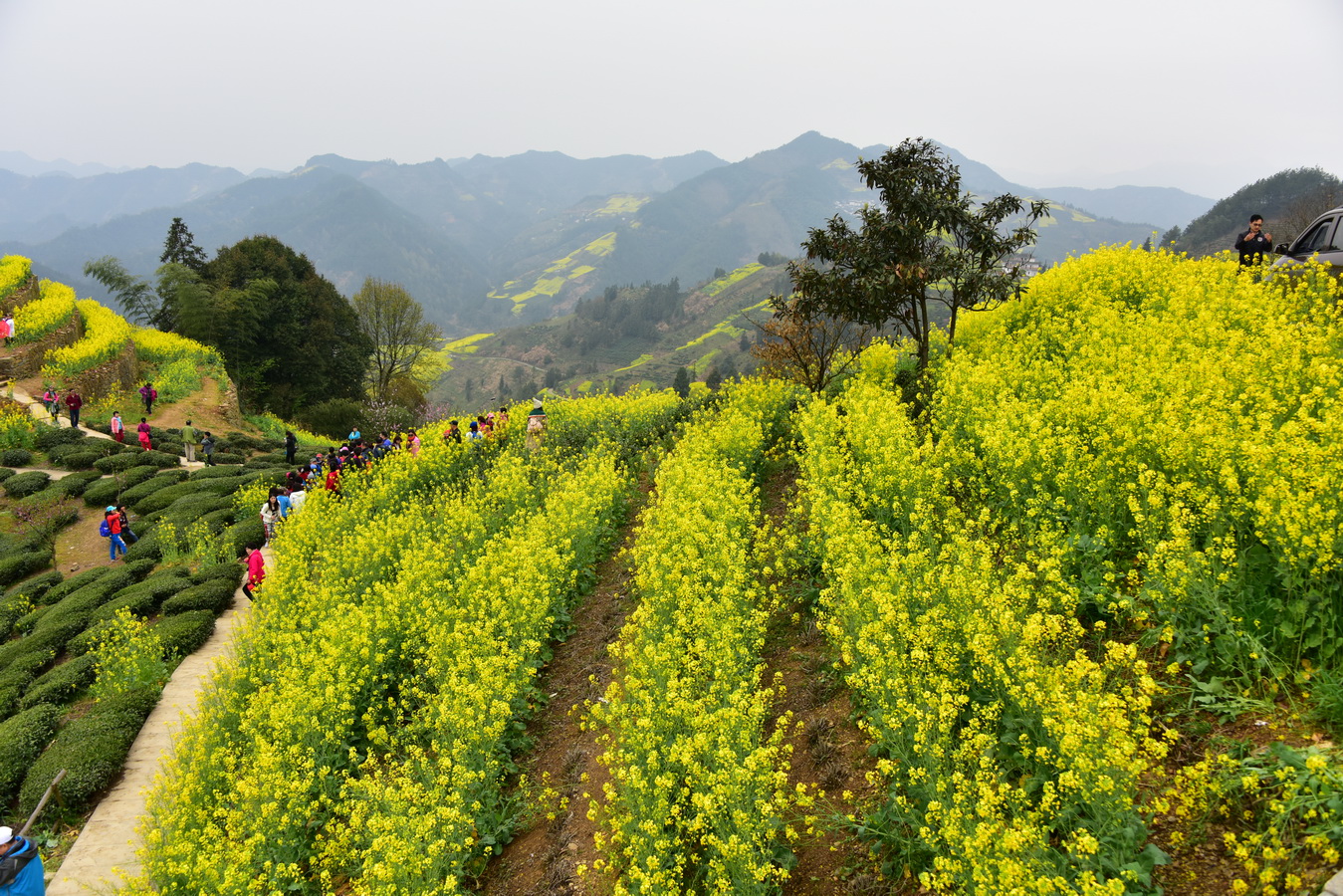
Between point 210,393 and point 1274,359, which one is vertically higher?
point 1274,359

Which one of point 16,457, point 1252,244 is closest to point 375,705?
point 1252,244

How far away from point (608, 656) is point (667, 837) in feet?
16.8

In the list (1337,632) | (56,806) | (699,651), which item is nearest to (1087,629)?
(1337,632)

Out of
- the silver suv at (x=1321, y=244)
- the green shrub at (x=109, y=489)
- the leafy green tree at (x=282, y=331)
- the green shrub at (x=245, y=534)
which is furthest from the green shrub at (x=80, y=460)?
the silver suv at (x=1321, y=244)

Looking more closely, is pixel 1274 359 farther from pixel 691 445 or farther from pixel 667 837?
pixel 691 445

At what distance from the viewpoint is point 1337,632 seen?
4.77 m

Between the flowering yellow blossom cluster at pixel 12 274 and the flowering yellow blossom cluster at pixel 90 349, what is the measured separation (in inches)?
93.5

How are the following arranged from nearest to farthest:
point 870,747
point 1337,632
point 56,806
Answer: point 1337,632, point 870,747, point 56,806

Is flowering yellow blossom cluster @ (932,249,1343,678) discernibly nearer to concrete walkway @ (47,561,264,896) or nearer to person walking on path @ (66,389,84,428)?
concrete walkway @ (47,561,264,896)

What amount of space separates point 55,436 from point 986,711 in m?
33.0

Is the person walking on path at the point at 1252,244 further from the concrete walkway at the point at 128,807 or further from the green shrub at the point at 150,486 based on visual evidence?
the green shrub at the point at 150,486

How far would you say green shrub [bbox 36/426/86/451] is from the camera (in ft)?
79.8

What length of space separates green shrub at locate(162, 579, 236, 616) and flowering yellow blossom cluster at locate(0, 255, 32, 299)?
1132 inches

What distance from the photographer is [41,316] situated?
99.0 feet
